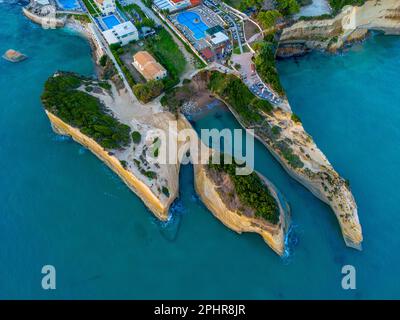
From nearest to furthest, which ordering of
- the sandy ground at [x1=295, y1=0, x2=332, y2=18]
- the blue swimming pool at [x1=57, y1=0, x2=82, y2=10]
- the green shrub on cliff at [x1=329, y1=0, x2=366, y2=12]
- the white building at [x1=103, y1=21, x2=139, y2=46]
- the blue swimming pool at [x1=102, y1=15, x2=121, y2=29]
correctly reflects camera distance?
1. the white building at [x1=103, y1=21, x2=139, y2=46]
2. the blue swimming pool at [x1=102, y1=15, x2=121, y2=29]
3. the sandy ground at [x1=295, y1=0, x2=332, y2=18]
4. the green shrub on cliff at [x1=329, y1=0, x2=366, y2=12]
5. the blue swimming pool at [x1=57, y1=0, x2=82, y2=10]

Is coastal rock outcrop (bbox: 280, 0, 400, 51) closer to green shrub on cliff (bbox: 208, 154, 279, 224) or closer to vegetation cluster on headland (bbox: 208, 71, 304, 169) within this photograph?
vegetation cluster on headland (bbox: 208, 71, 304, 169)

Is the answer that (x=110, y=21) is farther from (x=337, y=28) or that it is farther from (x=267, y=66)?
(x=337, y=28)

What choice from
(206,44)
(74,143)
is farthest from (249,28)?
(74,143)

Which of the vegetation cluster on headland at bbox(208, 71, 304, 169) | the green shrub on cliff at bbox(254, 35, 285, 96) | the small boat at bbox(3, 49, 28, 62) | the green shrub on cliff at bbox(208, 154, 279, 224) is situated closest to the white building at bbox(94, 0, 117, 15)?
the small boat at bbox(3, 49, 28, 62)

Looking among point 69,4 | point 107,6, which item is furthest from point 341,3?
point 69,4

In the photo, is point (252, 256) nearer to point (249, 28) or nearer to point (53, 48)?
Answer: point (249, 28)

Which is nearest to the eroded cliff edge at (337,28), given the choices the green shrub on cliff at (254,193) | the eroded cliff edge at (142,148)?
the eroded cliff edge at (142,148)

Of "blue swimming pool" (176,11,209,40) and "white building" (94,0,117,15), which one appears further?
"white building" (94,0,117,15)
